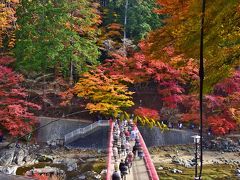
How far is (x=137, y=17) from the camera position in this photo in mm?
36562

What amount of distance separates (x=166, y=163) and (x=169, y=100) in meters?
7.36

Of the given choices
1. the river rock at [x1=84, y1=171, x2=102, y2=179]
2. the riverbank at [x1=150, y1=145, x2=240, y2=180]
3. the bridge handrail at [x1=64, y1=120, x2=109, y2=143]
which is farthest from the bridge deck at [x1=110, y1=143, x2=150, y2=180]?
the bridge handrail at [x1=64, y1=120, x2=109, y2=143]

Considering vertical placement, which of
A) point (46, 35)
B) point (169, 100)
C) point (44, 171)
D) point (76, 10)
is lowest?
point (44, 171)

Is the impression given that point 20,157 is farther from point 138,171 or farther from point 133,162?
point 138,171

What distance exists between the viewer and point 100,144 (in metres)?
30.8

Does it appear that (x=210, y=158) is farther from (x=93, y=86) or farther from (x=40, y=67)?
(x=40, y=67)

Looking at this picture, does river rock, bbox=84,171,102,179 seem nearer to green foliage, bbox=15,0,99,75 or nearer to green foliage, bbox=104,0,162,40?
green foliage, bbox=15,0,99,75

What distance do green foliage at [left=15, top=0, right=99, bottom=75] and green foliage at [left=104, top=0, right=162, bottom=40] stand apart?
21.0 ft

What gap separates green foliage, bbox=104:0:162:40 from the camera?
36.1 meters

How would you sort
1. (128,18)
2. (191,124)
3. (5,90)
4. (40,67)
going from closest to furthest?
(5,90) < (40,67) < (191,124) < (128,18)

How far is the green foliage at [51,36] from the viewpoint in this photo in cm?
2969

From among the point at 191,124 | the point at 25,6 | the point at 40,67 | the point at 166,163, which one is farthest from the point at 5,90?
the point at 191,124

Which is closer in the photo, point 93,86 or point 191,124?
point 93,86

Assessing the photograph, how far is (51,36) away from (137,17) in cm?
1092
